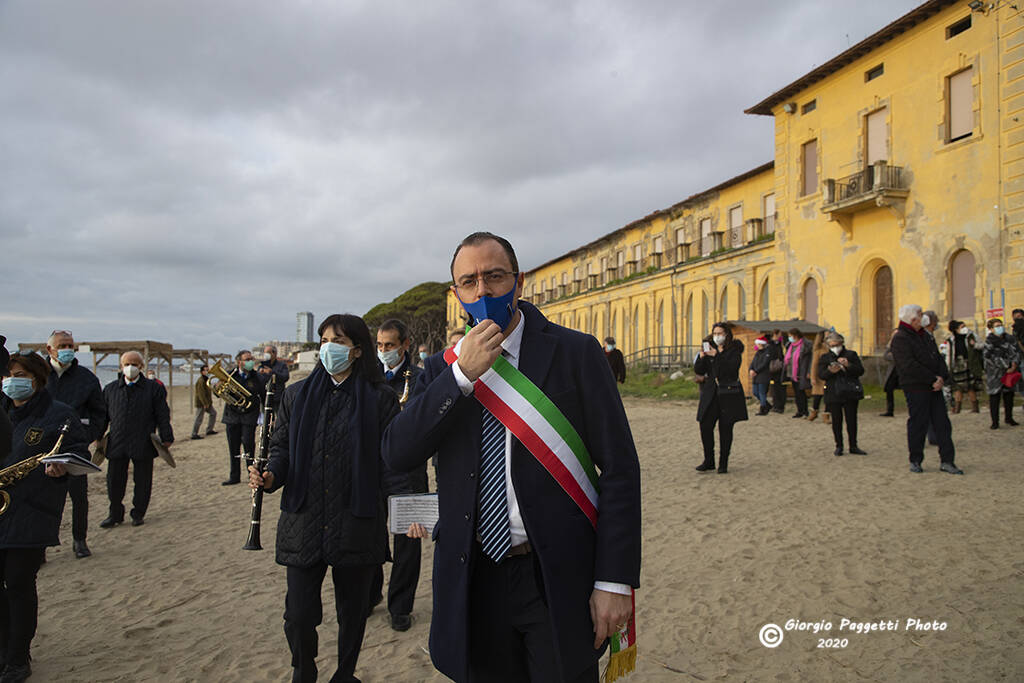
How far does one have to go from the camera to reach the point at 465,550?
211 cm

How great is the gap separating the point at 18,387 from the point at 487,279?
388cm

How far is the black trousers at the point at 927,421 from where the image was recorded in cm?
845

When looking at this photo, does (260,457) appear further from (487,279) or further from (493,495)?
(487,279)

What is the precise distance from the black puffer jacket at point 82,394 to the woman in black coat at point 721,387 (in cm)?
731

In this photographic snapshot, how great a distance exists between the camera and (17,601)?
3998 millimetres

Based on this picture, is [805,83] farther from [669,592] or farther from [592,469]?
[592,469]

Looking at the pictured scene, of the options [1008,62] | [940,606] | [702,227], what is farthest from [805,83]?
[940,606]

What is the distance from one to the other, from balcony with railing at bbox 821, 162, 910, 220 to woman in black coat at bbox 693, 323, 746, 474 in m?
16.0

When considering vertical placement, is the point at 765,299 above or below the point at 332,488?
above

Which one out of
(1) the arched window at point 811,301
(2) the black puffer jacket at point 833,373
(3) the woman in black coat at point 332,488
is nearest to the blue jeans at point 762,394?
(2) the black puffer jacket at point 833,373

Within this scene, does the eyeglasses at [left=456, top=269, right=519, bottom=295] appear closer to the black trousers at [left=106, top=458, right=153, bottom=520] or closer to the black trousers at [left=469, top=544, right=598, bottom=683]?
the black trousers at [left=469, top=544, right=598, bottom=683]

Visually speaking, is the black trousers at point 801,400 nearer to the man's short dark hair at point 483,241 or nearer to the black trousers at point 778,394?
the black trousers at point 778,394

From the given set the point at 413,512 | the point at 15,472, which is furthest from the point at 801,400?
the point at 15,472

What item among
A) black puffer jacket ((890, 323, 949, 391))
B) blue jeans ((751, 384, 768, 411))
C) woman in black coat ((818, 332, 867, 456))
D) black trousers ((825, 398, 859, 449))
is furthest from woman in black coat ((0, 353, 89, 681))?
blue jeans ((751, 384, 768, 411))
